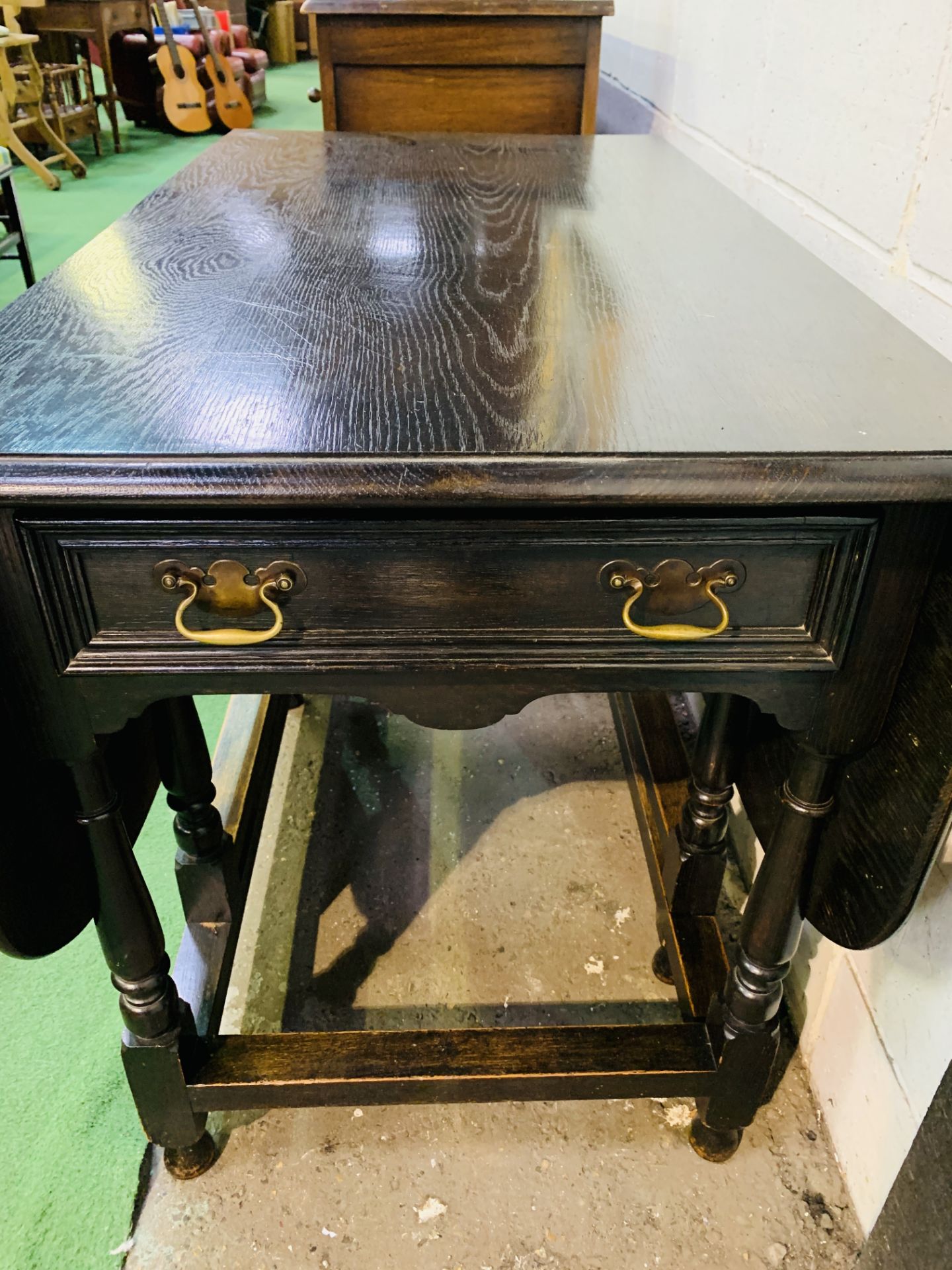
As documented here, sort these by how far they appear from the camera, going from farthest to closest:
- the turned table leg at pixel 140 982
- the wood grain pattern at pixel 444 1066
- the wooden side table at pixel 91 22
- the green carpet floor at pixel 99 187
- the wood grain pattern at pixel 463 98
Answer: the wooden side table at pixel 91 22
the green carpet floor at pixel 99 187
the wood grain pattern at pixel 463 98
the wood grain pattern at pixel 444 1066
the turned table leg at pixel 140 982

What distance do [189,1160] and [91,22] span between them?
18.8 ft

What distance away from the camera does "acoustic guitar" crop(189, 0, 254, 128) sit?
5.48 metres

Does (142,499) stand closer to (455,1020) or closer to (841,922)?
(841,922)

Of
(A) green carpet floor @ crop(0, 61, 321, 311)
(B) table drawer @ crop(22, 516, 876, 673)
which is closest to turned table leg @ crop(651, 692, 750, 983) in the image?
(B) table drawer @ crop(22, 516, 876, 673)

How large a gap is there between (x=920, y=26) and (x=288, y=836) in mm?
1239

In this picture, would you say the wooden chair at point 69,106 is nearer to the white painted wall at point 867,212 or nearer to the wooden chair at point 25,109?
the wooden chair at point 25,109

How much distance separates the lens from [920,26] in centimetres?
82

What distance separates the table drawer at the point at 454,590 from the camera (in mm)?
610

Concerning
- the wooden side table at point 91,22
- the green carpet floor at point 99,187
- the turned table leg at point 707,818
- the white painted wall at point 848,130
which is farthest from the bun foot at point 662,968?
the wooden side table at point 91,22

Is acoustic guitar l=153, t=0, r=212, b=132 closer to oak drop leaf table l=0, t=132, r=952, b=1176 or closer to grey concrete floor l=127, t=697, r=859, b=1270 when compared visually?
grey concrete floor l=127, t=697, r=859, b=1270

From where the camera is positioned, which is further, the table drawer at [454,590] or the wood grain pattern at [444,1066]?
the wood grain pattern at [444,1066]

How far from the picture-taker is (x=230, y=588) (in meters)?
0.62

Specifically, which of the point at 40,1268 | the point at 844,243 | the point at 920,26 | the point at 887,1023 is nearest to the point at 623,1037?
the point at 887,1023

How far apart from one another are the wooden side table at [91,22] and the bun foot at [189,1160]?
5498 millimetres
